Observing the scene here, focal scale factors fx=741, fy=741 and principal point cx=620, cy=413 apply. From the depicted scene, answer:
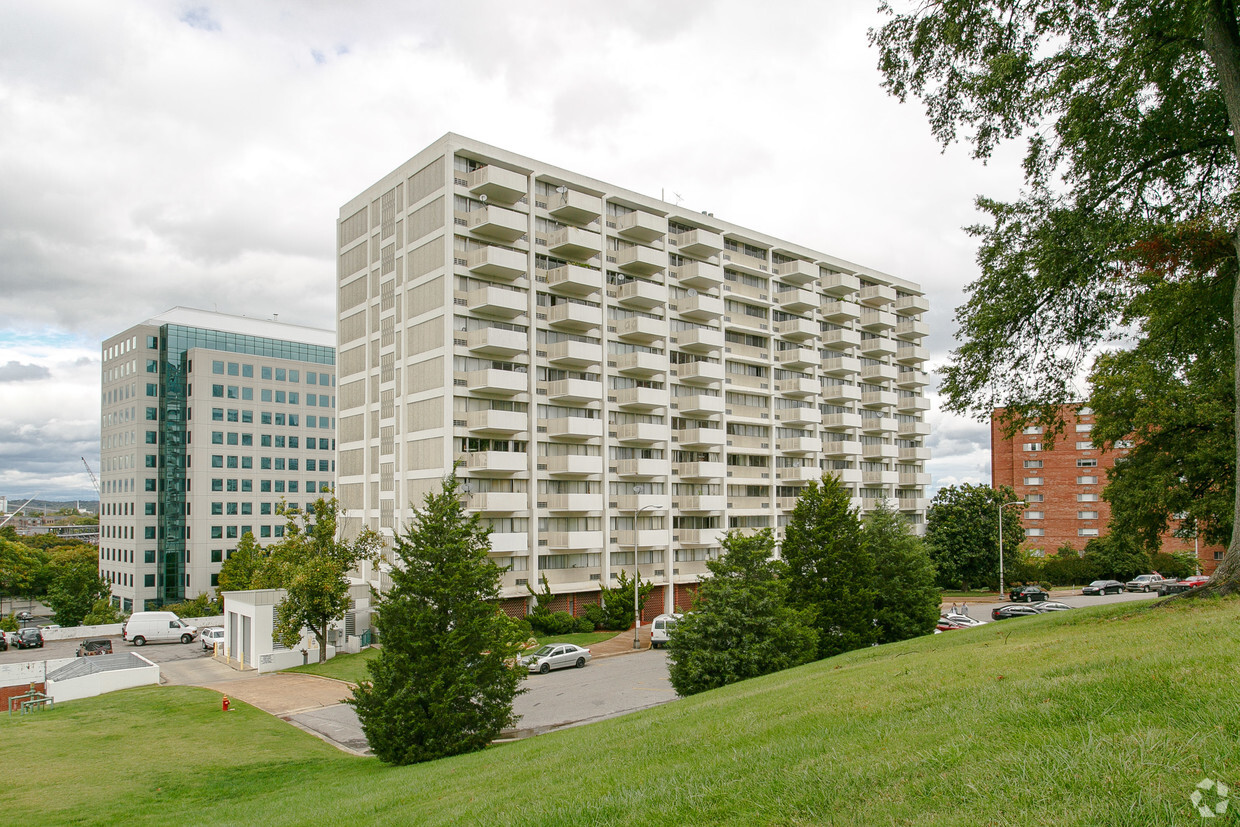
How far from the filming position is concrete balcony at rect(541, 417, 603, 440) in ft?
160

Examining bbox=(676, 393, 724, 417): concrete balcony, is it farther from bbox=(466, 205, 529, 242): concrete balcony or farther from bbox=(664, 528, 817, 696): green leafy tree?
bbox=(664, 528, 817, 696): green leafy tree

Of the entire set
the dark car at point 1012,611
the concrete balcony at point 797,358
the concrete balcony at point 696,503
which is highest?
the concrete balcony at point 797,358

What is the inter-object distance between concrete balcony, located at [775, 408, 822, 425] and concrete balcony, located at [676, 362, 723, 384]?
10.2 m

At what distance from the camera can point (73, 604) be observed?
2773 inches

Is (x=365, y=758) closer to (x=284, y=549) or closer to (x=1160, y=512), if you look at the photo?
(x=284, y=549)

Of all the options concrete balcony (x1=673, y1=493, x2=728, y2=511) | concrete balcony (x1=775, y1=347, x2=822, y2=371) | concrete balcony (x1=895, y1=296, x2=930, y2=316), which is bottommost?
concrete balcony (x1=673, y1=493, x2=728, y2=511)

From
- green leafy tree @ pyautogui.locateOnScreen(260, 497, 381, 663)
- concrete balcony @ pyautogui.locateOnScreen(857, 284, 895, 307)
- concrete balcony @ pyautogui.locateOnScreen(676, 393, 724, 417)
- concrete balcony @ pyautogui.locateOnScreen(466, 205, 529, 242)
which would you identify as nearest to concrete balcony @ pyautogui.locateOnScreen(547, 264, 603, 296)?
concrete balcony @ pyautogui.locateOnScreen(466, 205, 529, 242)

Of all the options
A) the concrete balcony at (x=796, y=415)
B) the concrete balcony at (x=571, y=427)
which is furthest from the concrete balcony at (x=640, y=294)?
the concrete balcony at (x=796, y=415)

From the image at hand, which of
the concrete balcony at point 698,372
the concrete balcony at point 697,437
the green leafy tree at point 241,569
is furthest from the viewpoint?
the green leafy tree at point 241,569

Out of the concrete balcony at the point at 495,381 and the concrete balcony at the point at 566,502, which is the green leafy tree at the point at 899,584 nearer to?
the concrete balcony at the point at 566,502

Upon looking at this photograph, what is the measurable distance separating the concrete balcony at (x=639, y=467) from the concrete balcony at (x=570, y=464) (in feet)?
11.7

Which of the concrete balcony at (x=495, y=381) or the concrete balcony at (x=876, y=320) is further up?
the concrete balcony at (x=876, y=320)

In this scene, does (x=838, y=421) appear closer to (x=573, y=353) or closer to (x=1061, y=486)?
(x=573, y=353)

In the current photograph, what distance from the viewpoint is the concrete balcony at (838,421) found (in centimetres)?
7062
